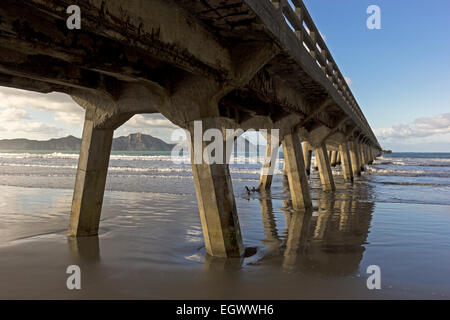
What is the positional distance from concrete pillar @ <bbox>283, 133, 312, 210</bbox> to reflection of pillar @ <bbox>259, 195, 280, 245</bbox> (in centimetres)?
93

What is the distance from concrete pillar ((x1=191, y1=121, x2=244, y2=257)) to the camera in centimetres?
498

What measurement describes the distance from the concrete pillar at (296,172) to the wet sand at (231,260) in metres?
0.68

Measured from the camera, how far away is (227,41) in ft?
15.5

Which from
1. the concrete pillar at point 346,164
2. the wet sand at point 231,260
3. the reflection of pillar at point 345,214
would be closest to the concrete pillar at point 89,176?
the wet sand at point 231,260

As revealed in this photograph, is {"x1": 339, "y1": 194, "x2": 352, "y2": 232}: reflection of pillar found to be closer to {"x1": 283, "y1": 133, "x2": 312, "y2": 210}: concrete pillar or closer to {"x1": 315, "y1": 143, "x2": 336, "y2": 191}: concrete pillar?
{"x1": 283, "y1": 133, "x2": 312, "y2": 210}: concrete pillar

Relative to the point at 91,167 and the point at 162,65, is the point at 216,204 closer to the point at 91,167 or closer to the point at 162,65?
the point at 162,65

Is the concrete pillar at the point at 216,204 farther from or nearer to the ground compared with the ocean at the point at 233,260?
farther from the ground

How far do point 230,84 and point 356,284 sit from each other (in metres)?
3.19

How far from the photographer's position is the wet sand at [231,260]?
3.94 metres

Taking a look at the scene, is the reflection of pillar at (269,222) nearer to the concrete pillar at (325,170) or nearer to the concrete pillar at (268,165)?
the concrete pillar at (268,165)

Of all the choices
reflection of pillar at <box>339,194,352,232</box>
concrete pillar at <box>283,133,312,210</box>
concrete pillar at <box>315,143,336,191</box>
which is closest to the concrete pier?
reflection of pillar at <box>339,194,352,232</box>

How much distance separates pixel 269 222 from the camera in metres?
8.44

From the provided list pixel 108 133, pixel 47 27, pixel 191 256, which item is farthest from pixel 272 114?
pixel 47 27

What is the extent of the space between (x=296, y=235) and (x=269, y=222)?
1.46 metres
